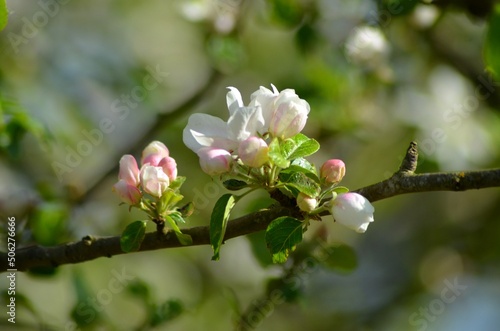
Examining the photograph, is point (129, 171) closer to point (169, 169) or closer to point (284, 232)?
point (169, 169)

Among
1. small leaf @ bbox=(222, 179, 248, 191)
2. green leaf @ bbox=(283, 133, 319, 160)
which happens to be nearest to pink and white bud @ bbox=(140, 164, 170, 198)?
small leaf @ bbox=(222, 179, 248, 191)

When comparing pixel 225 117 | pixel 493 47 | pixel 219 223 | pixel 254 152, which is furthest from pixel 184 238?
pixel 225 117

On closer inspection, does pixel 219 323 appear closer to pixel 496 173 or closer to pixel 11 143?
pixel 11 143

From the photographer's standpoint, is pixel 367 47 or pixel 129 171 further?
pixel 367 47

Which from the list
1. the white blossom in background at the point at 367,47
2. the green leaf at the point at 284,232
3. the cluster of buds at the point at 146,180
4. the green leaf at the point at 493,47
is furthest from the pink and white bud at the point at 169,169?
the white blossom in background at the point at 367,47

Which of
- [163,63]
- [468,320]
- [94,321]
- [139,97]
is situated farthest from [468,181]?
[163,63]
